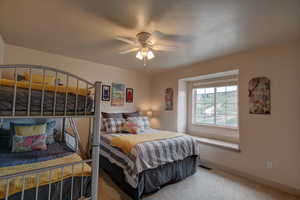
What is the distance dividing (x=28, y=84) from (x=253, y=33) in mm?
2625

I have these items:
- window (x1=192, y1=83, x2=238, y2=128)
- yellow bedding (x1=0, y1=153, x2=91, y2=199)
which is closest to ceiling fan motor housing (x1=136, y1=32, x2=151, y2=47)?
yellow bedding (x1=0, y1=153, x2=91, y2=199)

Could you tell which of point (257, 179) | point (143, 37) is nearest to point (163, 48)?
point (143, 37)

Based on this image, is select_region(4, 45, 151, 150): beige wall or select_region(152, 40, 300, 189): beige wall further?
select_region(4, 45, 151, 150): beige wall

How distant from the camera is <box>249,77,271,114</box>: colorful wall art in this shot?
2367 millimetres

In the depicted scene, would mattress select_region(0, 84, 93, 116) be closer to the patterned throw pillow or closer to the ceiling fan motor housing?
the ceiling fan motor housing

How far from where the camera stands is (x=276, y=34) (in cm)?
201

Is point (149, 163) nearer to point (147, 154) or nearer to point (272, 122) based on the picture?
point (147, 154)

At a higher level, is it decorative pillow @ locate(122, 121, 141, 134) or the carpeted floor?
decorative pillow @ locate(122, 121, 141, 134)

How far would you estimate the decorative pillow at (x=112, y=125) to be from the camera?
3084 millimetres

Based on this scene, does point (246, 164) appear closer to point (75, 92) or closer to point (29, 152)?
point (75, 92)

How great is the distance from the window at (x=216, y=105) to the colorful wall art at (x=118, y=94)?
2.00m

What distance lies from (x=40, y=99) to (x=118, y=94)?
2.91m

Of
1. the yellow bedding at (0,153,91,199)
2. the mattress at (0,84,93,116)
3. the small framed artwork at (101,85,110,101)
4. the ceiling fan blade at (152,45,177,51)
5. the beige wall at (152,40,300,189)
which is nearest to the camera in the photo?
the mattress at (0,84,93,116)

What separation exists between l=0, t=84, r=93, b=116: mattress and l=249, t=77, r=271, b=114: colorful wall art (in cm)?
267
